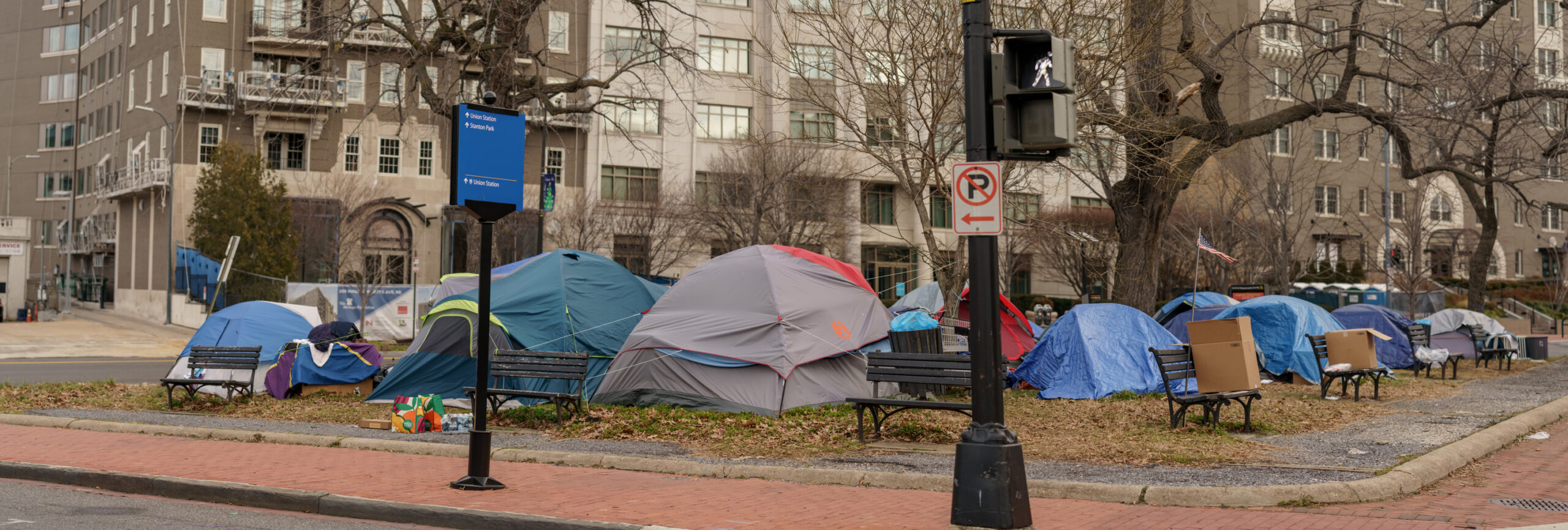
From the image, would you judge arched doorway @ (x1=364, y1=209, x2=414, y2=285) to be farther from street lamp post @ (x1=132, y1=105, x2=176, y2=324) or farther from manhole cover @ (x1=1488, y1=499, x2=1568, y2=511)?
manhole cover @ (x1=1488, y1=499, x2=1568, y2=511)

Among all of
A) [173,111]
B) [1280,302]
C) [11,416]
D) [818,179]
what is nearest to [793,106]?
[818,179]

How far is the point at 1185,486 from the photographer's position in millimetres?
8172

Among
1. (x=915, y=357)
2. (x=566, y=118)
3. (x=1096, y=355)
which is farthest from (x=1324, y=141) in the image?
(x=915, y=357)

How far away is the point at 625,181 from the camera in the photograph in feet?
165

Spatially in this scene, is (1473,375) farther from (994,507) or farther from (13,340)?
(13,340)

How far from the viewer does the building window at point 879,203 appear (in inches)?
1977

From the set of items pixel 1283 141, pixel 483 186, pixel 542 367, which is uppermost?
pixel 1283 141

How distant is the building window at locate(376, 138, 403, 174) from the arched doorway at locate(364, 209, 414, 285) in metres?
1.88

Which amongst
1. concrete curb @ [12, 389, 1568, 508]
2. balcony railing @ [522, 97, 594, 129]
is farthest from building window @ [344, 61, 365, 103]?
concrete curb @ [12, 389, 1568, 508]

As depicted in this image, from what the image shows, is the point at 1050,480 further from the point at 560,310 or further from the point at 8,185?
the point at 8,185

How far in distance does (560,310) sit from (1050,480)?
8580mm

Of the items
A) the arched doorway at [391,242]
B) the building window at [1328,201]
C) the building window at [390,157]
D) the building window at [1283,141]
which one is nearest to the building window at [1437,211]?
the building window at [1328,201]

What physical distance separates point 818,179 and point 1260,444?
3191 cm

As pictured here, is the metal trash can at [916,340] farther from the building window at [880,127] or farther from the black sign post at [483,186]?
the black sign post at [483,186]
